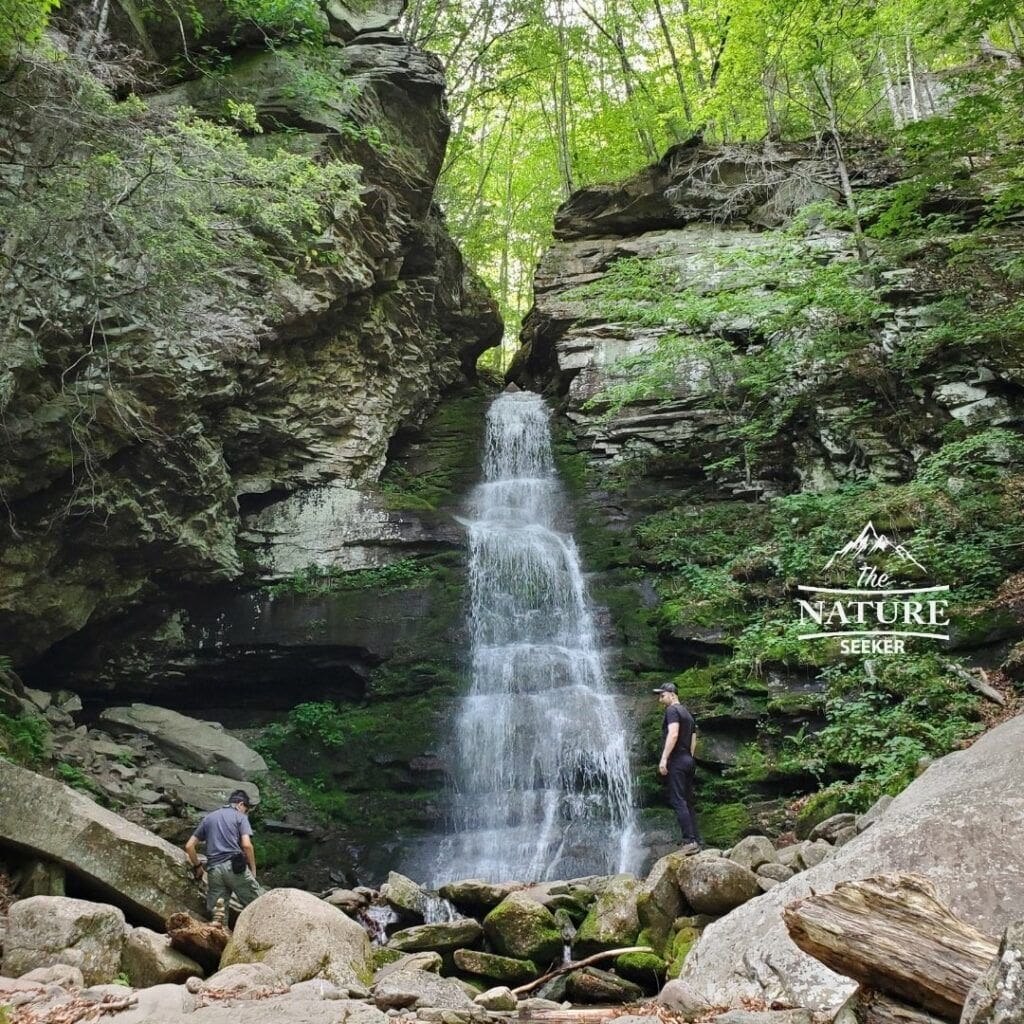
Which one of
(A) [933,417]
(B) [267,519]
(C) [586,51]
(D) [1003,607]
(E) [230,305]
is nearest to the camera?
(D) [1003,607]

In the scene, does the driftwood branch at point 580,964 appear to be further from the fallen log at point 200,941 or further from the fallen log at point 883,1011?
the fallen log at point 883,1011

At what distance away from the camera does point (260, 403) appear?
1404 cm

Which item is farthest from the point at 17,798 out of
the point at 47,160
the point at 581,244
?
→ the point at 581,244

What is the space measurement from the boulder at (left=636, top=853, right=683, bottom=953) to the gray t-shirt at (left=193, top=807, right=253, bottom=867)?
3743 millimetres

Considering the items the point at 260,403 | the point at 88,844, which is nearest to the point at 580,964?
the point at 88,844

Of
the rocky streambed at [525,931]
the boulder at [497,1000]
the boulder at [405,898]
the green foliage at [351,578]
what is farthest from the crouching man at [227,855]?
the green foliage at [351,578]

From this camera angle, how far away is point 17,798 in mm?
6379

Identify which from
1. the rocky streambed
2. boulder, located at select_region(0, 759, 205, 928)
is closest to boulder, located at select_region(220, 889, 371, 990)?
the rocky streambed

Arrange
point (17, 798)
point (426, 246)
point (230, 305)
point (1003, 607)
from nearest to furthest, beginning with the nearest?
point (17, 798), point (1003, 607), point (230, 305), point (426, 246)

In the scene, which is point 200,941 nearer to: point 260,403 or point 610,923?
point 610,923

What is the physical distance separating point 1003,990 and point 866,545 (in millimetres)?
10334

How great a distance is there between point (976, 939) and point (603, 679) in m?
9.88

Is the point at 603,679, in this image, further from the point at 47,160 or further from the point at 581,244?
the point at 581,244

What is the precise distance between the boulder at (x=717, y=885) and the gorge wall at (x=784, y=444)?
8.15 ft
